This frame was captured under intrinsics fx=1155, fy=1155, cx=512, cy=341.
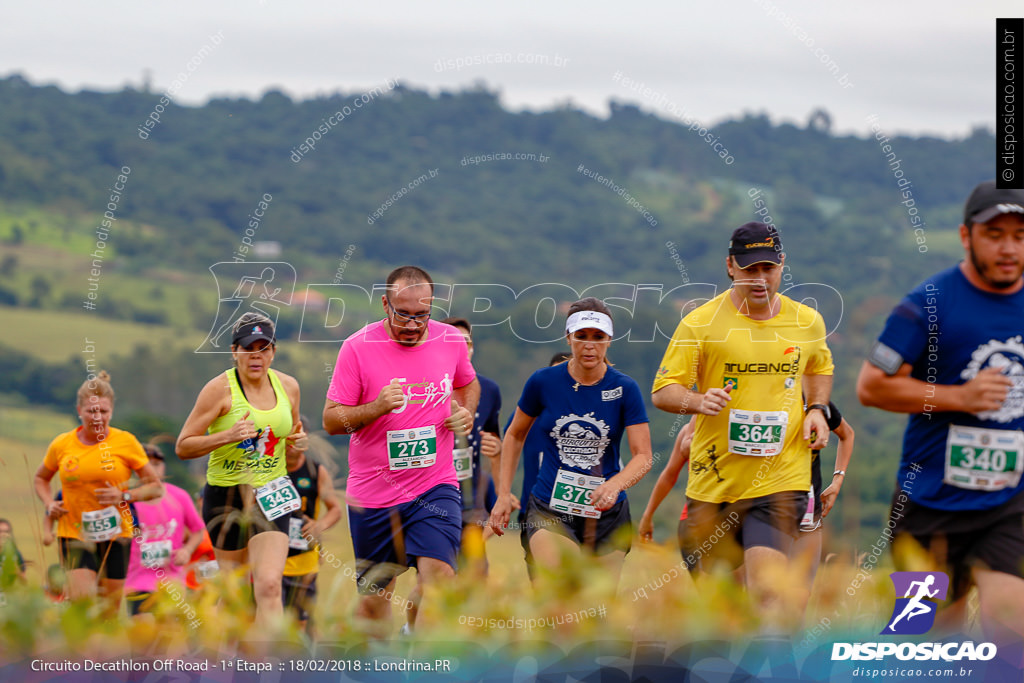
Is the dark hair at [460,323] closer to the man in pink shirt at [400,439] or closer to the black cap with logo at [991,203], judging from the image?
the man in pink shirt at [400,439]

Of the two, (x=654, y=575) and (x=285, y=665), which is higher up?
(x=654, y=575)

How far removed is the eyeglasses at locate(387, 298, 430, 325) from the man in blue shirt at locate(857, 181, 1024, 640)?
2.19 m

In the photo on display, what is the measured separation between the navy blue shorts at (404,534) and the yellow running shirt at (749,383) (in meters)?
1.22

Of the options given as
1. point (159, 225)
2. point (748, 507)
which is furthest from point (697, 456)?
point (159, 225)

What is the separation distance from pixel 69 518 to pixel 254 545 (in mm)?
1474

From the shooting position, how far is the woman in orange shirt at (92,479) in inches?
269

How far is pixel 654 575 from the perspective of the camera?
3.38 metres

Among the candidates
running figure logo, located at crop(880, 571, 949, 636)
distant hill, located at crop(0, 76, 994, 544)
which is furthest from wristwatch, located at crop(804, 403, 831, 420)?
distant hill, located at crop(0, 76, 994, 544)

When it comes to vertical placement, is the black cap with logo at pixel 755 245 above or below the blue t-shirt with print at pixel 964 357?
above

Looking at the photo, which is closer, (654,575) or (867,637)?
(654,575)

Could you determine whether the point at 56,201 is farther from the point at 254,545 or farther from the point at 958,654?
the point at 958,654

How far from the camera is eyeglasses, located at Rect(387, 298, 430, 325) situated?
5.61 m

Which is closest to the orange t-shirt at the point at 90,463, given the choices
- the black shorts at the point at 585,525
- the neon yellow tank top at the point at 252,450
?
the neon yellow tank top at the point at 252,450

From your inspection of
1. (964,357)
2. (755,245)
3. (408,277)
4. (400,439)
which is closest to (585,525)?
(400,439)
